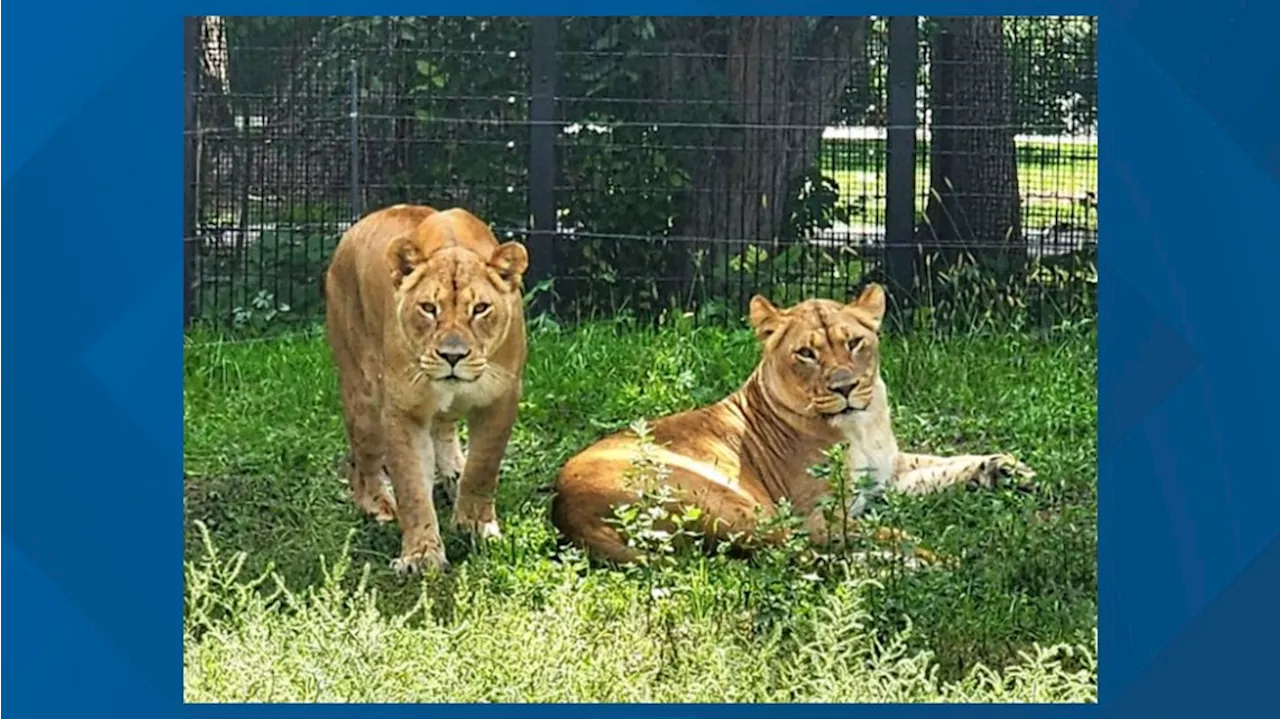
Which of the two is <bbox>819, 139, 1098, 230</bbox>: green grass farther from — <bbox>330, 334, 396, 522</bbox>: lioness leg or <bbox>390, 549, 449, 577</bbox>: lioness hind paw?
<bbox>390, 549, 449, 577</bbox>: lioness hind paw

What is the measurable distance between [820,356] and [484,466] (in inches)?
43.9

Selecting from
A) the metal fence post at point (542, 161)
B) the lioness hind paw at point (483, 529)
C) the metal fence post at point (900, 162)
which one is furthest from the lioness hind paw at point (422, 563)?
the metal fence post at point (900, 162)

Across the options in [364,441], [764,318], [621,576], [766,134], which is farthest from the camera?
[766,134]

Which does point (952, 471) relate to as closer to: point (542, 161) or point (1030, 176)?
point (1030, 176)

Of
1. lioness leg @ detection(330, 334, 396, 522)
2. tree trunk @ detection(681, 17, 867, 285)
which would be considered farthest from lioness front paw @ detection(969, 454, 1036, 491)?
lioness leg @ detection(330, 334, 396, 522)

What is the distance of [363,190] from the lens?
938cm

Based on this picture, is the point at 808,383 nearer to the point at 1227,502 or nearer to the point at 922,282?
the point at 922,282

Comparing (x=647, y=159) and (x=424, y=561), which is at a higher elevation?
(x=647, y=159)

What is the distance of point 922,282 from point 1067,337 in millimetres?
498

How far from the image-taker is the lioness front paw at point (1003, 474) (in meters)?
9.30

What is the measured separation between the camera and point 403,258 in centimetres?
912

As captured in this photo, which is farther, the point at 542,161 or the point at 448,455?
the point at 542,161

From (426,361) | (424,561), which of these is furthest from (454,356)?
(424,561)

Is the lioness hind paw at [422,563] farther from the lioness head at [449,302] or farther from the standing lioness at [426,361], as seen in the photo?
the lioness head at [449,302]
